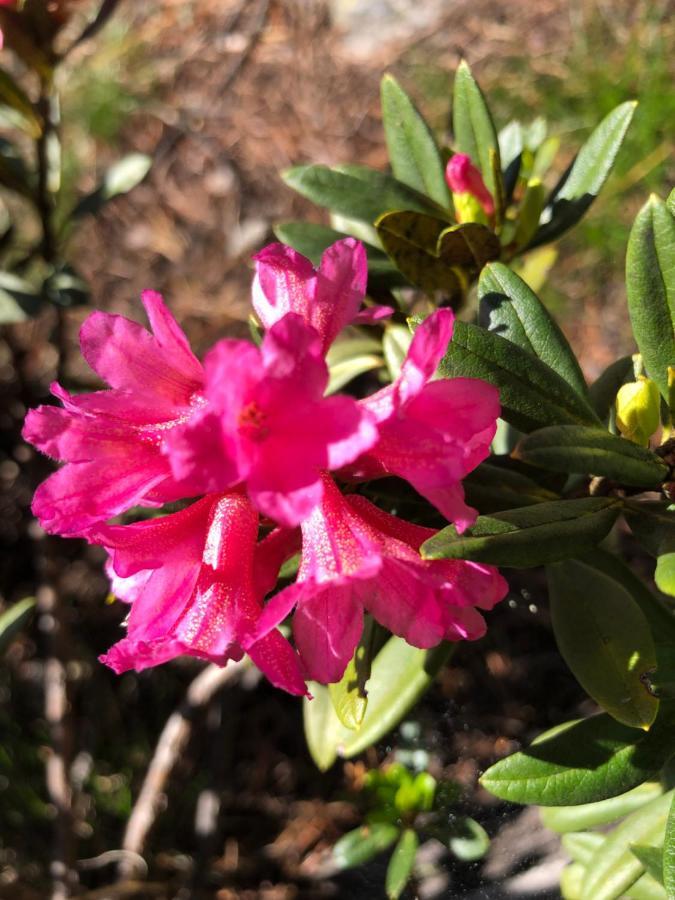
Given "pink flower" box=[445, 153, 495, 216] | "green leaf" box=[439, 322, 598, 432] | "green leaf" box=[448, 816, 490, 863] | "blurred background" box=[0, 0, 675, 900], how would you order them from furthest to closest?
"blurred background" box=[0, 0, 675, 900] → "green leaf" box=[448, 816, 490, 863] → "pink flower" box=[445, 153, 495, 216] → "green leaf" box=[439, 322, 598, 432]

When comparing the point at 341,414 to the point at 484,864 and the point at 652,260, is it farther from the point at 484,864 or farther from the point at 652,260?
the point at 484,864

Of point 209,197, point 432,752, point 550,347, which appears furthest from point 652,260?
point 209,197

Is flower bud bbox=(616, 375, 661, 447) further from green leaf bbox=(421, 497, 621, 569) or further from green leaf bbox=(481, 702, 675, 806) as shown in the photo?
green leaf bbox=(481, 702, 675, 806)

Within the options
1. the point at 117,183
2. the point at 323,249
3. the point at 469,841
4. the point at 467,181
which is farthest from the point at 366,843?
the point at 117,183

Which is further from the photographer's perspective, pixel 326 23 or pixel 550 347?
pixel 326 23

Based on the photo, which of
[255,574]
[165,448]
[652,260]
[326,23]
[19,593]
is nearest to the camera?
[165,448]

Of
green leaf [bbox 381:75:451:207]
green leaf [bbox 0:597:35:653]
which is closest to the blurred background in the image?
green leaf [bbox 0:597:35:653]

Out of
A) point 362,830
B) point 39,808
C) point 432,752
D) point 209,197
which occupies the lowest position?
point 39,808

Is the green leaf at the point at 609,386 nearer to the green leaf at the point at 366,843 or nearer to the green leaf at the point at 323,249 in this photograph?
the green leaf at the point at 323,249
